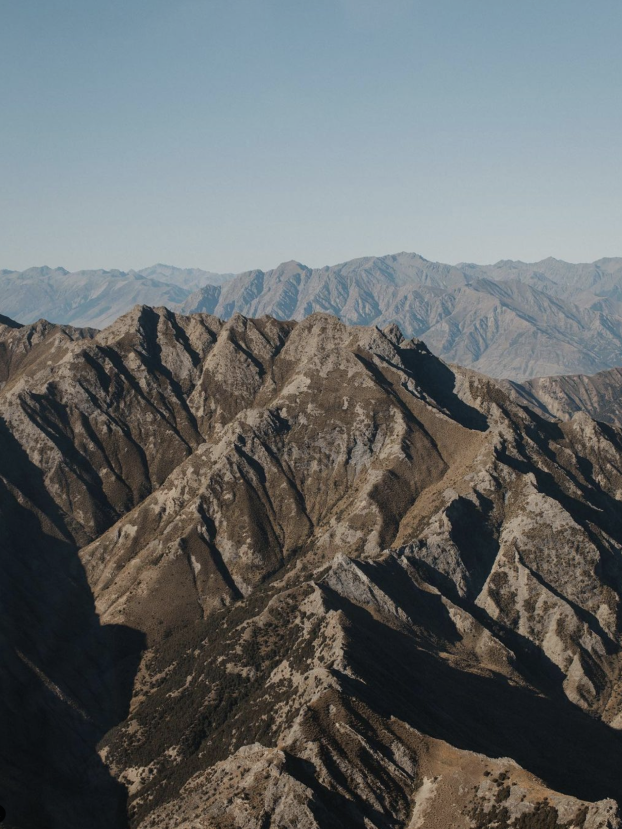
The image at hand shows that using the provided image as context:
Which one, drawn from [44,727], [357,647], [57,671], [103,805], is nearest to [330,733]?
[357,647]

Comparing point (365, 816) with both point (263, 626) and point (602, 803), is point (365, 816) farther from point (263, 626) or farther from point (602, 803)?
point (263, 626)

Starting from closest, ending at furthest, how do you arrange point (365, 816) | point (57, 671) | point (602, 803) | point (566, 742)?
point (602, 803)
point (365, 816)
point (566, 742)
point (57, 671)

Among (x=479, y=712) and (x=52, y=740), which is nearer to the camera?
(x=479, y=712)

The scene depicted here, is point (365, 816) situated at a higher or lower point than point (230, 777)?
lower

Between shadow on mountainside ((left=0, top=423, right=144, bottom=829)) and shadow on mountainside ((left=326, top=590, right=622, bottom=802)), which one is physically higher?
shadow on mountainside ((left=0, top=423, right=144, bottom=829))

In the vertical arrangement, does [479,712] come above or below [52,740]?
below

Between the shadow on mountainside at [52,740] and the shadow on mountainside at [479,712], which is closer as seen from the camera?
the shadow on mountainside at [479,712]

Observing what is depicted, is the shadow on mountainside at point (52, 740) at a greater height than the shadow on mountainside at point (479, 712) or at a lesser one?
greater

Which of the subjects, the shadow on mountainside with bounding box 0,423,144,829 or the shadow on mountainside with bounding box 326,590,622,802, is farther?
the shadow on mountainside with bounding box 0,423,144,829
